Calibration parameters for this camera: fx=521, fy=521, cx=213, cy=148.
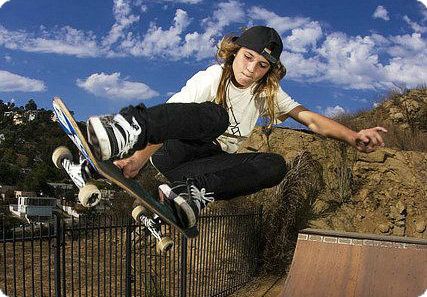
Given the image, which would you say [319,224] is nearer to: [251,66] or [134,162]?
[251,66]

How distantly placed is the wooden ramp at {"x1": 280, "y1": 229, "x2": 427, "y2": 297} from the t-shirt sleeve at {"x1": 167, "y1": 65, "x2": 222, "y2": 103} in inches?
121

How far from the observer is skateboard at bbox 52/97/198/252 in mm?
3430

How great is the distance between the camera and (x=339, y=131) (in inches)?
165

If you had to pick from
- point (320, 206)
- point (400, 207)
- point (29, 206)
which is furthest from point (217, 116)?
point (29, 206)

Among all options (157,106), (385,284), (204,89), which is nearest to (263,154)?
(204,89)

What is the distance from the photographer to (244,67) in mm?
4086

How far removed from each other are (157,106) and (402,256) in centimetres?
390

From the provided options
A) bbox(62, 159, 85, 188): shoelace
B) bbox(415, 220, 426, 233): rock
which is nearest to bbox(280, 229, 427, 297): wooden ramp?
bbox(62, 159, 85, 188): shoelace

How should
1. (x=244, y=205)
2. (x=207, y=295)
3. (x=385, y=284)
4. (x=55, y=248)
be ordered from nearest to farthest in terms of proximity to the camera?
(x=385, y=284)
(x=55, y=248)
(x=207, y=295)
(x=244, y=205)

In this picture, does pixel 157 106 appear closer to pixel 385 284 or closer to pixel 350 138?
pixel 350 138

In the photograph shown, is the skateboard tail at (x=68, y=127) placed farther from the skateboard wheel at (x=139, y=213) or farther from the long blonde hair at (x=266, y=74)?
the long blonde hair at (x=266, y=74)

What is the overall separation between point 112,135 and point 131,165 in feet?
1.75

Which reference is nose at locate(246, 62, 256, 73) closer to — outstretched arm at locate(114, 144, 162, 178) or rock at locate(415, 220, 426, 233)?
outstretched arm at locate(114, 144, 162, 178)

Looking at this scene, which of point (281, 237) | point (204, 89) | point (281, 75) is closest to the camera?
point (204, 89)
